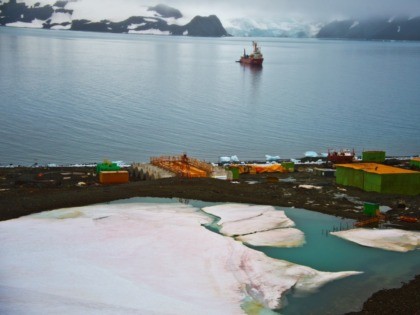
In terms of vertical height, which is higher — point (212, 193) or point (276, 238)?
point (212, 193)

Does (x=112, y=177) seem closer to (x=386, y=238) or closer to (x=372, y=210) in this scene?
(x=372, y=210)

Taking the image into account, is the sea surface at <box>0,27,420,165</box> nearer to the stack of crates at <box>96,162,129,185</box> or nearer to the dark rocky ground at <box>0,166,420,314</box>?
the stack of crates at <box>96,162,129,185</box>

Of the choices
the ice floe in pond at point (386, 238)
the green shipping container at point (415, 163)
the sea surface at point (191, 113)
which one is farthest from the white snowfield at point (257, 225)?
the sea surface at point (191, 113)

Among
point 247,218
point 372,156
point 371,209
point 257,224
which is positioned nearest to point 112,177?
point 247,218

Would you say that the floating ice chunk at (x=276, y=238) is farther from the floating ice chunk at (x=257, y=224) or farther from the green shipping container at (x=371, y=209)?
the green shipping container at (x=371, y=209)

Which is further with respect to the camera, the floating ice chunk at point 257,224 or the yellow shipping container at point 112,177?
the yellow shipping container at point 112,177

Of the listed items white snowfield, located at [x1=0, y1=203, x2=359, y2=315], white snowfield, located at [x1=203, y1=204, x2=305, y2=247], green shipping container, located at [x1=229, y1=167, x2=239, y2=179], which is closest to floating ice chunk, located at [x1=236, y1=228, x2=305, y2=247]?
white snowfield, located at [x1=203, y1=204, x2=305, y2=247]

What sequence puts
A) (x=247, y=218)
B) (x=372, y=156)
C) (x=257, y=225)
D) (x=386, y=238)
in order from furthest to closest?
(x=372, y=156), (x=247, y=218), (x=257, y=225), (x=386, y=238)

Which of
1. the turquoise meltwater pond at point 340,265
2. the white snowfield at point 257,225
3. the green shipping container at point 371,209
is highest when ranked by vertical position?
the green shipping container at point 371,209
